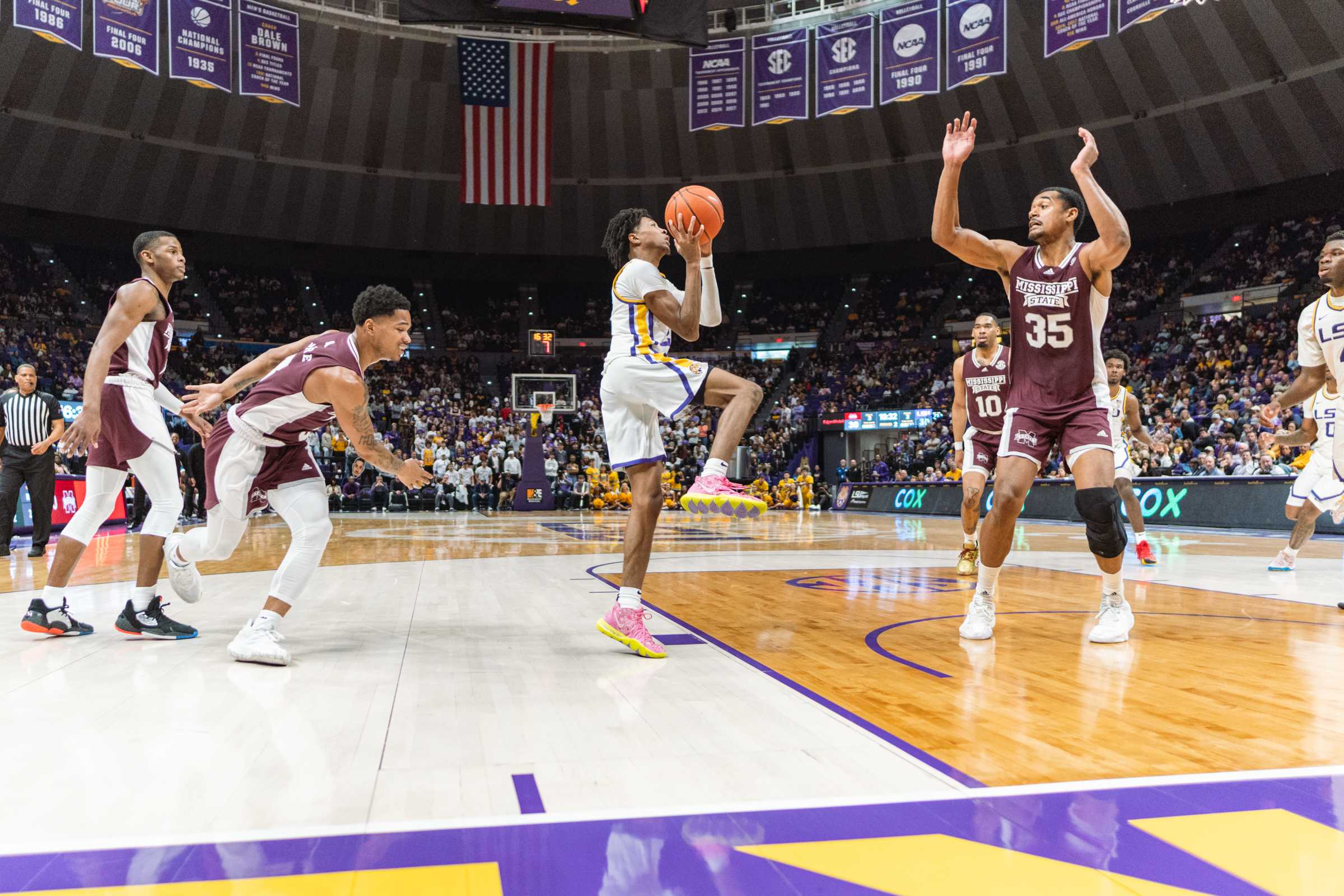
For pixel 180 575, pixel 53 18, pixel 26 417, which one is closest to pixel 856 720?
pixel 180 575

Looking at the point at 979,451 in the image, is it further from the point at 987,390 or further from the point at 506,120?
the point at 506,120

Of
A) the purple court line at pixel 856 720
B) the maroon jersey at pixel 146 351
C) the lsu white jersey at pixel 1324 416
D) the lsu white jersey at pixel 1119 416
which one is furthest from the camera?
the lsu white jersey at pixel 1119 416

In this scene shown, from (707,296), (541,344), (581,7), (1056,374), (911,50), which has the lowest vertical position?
(1056,374)

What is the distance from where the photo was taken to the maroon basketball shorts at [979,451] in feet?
23.4

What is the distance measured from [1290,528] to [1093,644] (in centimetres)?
1079

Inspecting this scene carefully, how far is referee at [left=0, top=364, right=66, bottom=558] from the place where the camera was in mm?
8805

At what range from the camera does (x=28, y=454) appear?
905cm

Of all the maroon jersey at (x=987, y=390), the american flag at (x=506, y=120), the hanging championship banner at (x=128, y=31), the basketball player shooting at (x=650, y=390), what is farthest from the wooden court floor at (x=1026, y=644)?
the american flag at (x=506, y=120)

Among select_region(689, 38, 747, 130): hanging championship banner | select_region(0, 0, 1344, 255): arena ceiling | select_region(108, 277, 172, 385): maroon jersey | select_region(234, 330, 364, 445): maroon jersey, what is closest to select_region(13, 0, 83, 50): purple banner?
select_region(0, 0, 1344, 255): arena ceiling

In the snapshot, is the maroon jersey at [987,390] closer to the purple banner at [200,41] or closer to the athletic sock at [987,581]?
the athletic sock at [987,581]

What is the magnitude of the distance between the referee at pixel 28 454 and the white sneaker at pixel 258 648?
248 inches

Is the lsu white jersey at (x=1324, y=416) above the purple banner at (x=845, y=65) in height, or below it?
below

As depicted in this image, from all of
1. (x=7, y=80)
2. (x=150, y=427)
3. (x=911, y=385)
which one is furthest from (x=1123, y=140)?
(x=7, y=80)

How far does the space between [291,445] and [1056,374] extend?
3.61m
